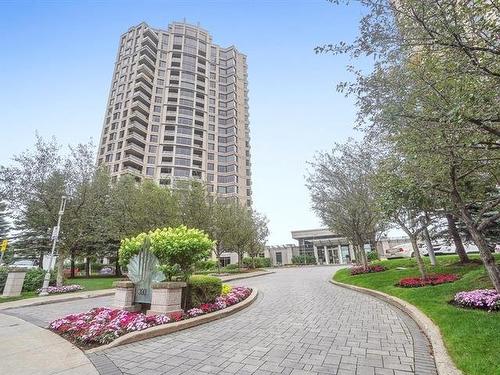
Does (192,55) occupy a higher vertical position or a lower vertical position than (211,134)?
higher

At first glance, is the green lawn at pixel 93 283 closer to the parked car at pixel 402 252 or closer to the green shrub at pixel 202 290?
the green shrub at pixel 202 290

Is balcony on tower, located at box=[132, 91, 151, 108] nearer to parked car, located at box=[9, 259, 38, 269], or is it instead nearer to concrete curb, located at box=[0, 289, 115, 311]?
parked car, located at box=[9, 259, 38, 269]

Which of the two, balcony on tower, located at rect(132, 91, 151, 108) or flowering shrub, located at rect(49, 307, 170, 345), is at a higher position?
balcony on tower, located at rect(132, 91, 151, 108)

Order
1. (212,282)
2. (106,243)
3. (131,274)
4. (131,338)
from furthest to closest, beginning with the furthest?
(106,243) < (212,282) < (131,274) < (131,338)

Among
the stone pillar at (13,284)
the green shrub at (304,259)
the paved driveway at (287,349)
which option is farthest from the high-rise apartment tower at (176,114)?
the paved driveway at (287,349)

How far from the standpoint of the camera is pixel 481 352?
4.76 m

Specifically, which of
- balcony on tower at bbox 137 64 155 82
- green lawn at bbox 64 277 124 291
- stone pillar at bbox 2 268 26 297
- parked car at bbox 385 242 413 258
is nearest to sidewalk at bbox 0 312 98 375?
stone pillar at bbox 2 268 26 297

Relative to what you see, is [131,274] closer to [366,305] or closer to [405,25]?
[366,305]

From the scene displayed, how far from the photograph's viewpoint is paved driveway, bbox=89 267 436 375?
479 centimetres

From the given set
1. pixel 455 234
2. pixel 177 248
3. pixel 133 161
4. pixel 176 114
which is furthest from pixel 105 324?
pixel 176 114

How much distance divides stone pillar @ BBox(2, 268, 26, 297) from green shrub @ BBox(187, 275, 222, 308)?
12.9 meters

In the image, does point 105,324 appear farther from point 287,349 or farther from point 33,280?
point 33,280

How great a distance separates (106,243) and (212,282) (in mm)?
26553

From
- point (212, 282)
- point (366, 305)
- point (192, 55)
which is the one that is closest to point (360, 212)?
point (366, 305)
